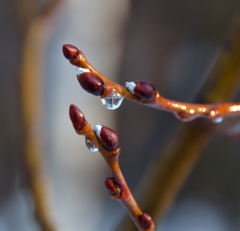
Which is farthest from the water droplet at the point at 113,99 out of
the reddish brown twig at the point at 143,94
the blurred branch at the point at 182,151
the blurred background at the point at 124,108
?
the blurred background at the point at 124,108

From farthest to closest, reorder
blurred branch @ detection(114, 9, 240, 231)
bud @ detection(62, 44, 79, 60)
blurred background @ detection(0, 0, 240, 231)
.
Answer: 1. blurred background @ detection(0, 0, 240, 231)
2. blurred branch @ detection(114, 9, 240, 231)
3. bud @ detection(62, 44, 79, 60)

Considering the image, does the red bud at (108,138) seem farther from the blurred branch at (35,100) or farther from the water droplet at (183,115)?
the blurred branch at (35,100)

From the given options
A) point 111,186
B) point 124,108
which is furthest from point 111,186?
point 124,108

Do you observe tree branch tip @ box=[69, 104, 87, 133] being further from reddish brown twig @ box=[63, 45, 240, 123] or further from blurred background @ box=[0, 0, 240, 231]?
blurred background @ box=[0, 0, 240, 231]

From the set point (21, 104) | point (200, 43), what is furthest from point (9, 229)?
point (200, 43)

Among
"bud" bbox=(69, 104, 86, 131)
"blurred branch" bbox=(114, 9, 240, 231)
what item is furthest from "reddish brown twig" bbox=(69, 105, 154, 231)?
"blurred branch" bbox=(114, 9, 240, 231)

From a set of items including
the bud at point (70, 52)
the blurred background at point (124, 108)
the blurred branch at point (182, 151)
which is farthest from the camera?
the blurred background at point (124, 108)
